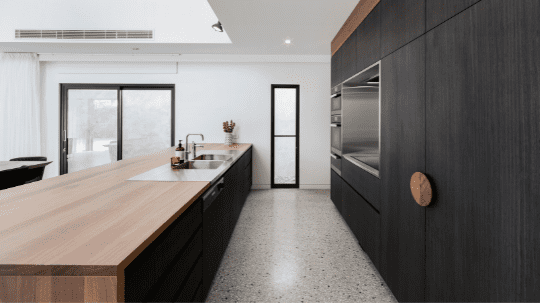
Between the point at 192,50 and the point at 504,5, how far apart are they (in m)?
4.68

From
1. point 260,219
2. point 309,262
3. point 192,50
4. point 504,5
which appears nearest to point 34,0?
point 192,50

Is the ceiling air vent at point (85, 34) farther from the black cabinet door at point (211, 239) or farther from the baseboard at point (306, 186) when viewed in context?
the black cabinet door at point (211, 239)

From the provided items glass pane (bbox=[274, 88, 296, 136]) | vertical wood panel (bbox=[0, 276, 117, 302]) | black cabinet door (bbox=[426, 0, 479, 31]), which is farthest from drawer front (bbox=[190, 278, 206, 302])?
glass pane (bbox=[274, 88, 296, 136])

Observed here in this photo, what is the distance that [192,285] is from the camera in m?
1.40

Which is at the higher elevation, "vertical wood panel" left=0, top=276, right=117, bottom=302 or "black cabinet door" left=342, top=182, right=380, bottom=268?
"vertical wood panel" left=0, top=276, right=117, bottom=302

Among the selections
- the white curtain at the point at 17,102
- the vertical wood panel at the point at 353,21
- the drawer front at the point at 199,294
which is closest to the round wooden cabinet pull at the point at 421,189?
the drawer front at the point at 199,294

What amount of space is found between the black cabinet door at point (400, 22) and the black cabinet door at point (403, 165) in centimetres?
6

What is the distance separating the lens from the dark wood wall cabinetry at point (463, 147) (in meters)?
0.85

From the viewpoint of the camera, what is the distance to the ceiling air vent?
13.8 feet

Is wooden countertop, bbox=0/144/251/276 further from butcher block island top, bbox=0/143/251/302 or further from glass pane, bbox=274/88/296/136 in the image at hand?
glass pane, bbox=274/88/296/136

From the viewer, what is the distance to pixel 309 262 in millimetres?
2393

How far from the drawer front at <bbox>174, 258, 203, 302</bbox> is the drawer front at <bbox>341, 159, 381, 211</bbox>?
4.70 ft

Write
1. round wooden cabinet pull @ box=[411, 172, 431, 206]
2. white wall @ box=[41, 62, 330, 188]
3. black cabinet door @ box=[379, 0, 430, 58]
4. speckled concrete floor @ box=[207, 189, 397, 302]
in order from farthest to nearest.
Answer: white wall @ box=[41, 62, 330, 188], speckled concrete floor @ box=[207, 189, 397, 302], black cabinet door @ box=[379, 0, 430, 58], round wooden cabinet pull @ box=[411, 172, 431, 206]

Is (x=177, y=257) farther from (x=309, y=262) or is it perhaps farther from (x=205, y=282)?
(x=309, y=262)
